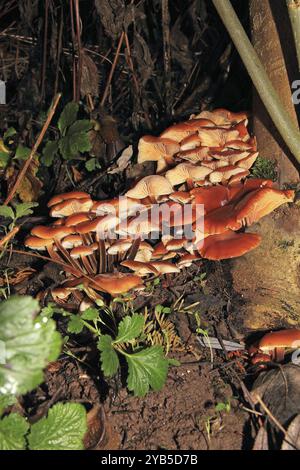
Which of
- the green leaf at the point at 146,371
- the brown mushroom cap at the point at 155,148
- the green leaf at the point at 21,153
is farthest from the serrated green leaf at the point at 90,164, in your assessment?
the green leaf at the point at 146,371

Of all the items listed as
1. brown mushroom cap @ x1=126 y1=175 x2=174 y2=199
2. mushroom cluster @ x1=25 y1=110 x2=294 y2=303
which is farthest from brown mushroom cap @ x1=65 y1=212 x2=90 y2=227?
brown mushroom cap @ x1=126 y1=175 x2=174 y2=199

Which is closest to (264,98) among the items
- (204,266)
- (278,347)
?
(204,266)

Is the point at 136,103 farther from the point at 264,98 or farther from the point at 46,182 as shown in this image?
the point at 264,98

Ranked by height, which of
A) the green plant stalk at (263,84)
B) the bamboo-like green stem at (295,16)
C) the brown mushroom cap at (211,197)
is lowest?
the brown mushroom cap at (211,197)

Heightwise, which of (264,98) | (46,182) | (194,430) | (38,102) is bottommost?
(194,430)

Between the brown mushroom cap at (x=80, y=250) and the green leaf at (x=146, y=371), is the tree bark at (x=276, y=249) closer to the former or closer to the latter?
the green leaf at (x=146, y=371)
